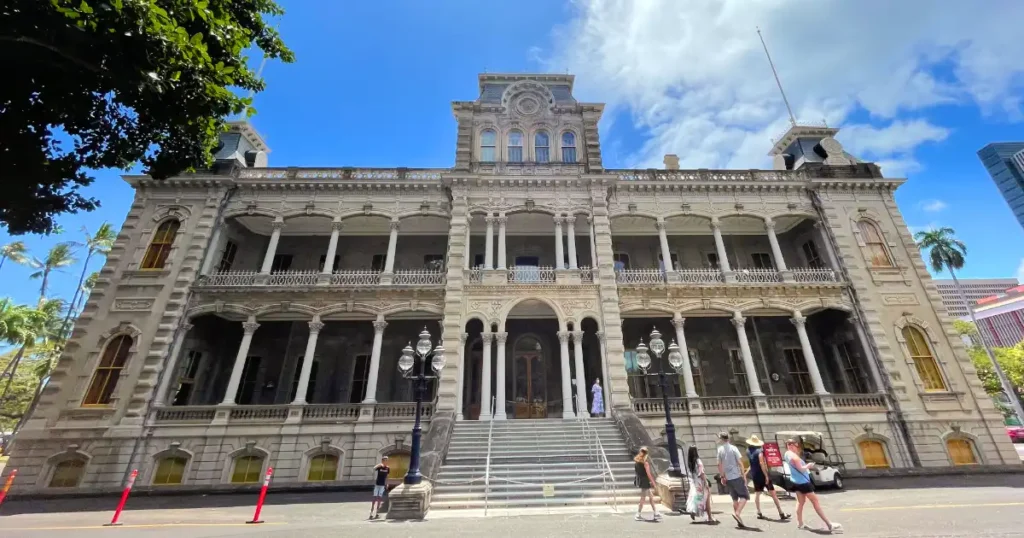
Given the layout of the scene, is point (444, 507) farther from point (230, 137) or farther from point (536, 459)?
point (230, 137)

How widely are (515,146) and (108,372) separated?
19.8 m

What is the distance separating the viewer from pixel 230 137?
21.7 m

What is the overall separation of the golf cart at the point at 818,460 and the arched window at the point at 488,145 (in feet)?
55.7

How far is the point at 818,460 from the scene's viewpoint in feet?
45.4

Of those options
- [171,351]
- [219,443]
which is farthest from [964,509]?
[171,351]

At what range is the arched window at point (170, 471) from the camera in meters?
15.0

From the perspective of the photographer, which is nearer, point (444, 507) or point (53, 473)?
point (444, 507)

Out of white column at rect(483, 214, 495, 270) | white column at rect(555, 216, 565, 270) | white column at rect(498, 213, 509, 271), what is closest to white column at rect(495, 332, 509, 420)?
white column at rect(498, 213, 509, 271)

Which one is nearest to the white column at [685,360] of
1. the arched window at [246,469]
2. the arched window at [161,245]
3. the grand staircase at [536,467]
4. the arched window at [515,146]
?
the grand staircase at [536,467]

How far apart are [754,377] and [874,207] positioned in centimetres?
1157

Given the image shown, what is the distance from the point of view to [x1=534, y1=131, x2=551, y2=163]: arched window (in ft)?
70.2

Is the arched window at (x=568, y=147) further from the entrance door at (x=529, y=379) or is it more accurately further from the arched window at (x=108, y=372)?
the arched window at (x=108, y=372)

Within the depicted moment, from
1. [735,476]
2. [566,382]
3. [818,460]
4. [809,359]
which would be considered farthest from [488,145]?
[818,460]

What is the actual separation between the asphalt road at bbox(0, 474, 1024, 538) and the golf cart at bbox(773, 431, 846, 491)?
49 cm
